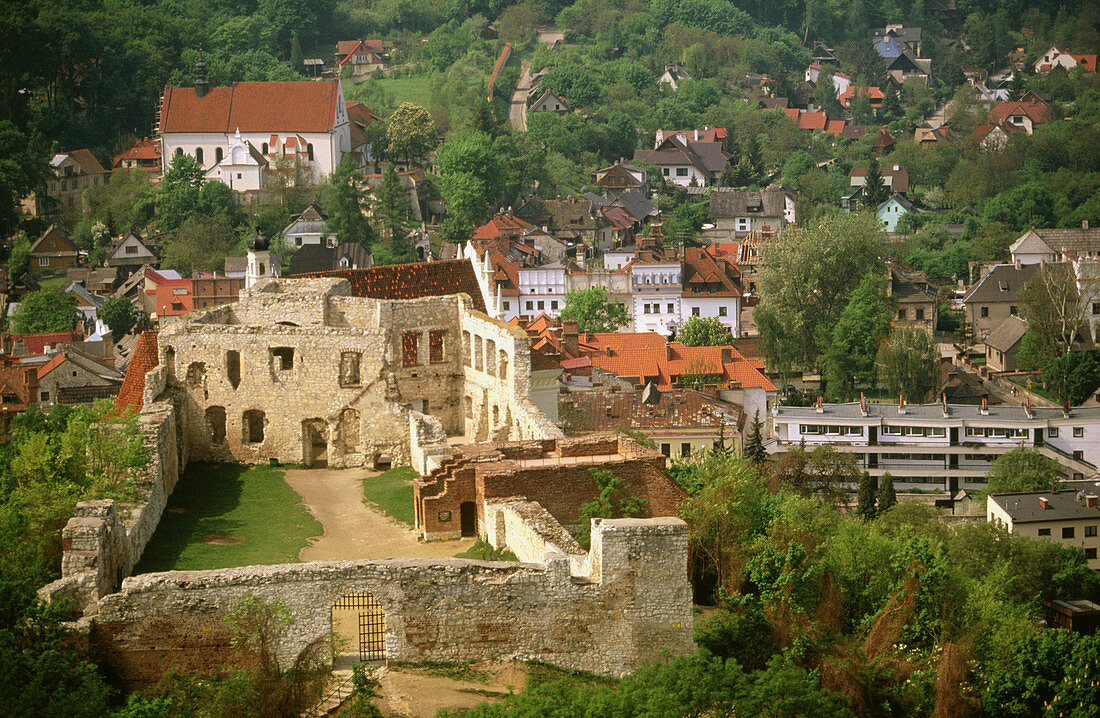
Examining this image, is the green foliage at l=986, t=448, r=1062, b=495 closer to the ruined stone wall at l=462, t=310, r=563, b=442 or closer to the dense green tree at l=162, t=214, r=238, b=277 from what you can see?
the ruined stone wall at l=462, t=310, r=563, b=442

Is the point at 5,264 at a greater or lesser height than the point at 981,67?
lesser

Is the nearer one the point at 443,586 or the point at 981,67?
the point at 443,586

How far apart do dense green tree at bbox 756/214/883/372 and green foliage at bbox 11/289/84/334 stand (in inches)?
1450

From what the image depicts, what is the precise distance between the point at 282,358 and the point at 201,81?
90495 mm

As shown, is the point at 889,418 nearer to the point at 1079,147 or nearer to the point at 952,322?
the point at 952,322

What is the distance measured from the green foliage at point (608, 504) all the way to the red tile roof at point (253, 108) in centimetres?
9449

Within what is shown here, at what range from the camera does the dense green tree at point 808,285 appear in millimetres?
94188

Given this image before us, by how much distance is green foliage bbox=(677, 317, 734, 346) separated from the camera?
9525 centimetres

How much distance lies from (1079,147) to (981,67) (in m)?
50.8

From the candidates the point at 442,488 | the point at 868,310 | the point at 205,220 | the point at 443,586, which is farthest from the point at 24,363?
the point at 443,586

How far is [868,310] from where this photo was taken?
92.6 metres

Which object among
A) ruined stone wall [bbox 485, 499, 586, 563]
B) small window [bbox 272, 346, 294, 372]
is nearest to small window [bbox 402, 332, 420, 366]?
small window [bbox 272, 346, 294, 372]

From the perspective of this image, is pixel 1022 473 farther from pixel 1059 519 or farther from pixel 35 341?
pixel 35 341

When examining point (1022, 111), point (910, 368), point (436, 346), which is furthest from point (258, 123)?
point (436, 346)
